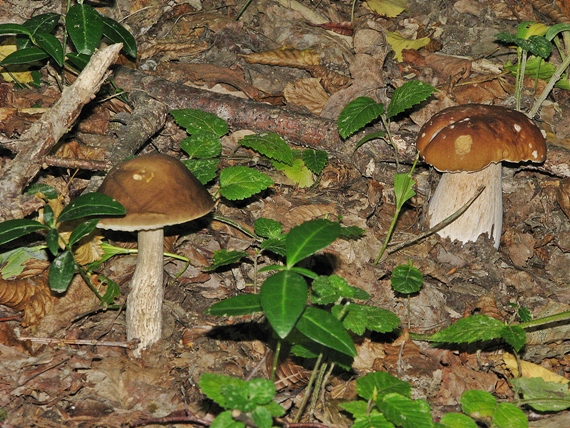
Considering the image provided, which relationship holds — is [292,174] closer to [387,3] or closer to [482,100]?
[482,100]

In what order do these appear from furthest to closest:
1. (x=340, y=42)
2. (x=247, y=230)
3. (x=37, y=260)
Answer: (x=340, y=42) → (x=247, y=230) → (x=37, y=260)

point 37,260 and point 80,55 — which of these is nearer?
point 37,260

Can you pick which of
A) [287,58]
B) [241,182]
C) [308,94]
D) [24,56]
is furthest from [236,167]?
[287,58]

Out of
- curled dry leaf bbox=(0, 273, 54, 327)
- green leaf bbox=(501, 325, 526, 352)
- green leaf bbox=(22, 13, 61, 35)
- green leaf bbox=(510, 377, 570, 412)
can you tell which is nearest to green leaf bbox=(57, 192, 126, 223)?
curled dry leaf bbox=(0, 273, 54, 327)

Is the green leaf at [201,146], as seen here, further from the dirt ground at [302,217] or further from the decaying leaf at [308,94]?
the decaying leaf at [308,94]

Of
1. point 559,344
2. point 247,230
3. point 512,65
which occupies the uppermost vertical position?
point 512,65

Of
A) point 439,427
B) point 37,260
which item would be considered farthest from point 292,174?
point 439,427
